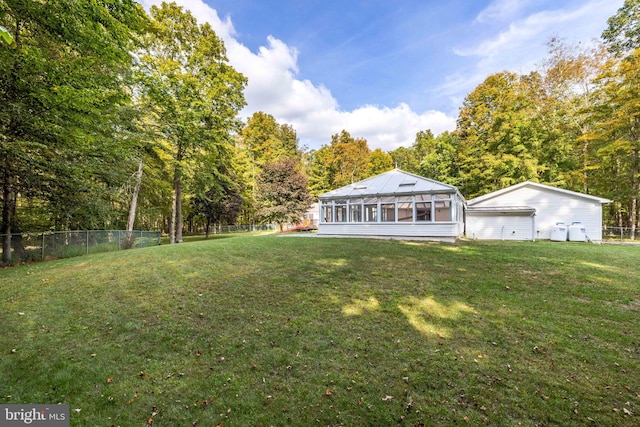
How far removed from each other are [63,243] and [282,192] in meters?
16.6

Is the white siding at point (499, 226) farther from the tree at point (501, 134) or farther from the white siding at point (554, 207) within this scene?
the tree at point (501, 134)

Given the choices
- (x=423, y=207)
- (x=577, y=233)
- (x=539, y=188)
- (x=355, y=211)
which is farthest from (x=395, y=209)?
(x=577, y=233)

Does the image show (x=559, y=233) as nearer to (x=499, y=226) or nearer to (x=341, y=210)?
(x=499, y=226)

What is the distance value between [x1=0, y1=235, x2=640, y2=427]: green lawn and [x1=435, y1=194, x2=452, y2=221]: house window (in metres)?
6.56

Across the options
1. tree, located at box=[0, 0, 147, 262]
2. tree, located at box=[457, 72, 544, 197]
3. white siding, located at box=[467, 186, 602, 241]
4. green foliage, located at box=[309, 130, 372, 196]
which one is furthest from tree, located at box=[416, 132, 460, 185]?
tree, located at box=[0, 0, 147, 262]

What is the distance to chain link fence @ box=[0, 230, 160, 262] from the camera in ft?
32.2

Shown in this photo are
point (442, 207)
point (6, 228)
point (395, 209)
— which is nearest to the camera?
point (6, 228)

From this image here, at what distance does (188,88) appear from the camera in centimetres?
1423

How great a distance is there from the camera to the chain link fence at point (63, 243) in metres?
9.82

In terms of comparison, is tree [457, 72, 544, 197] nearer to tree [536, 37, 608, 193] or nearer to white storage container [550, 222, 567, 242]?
tree [536, 37, 608, 193]

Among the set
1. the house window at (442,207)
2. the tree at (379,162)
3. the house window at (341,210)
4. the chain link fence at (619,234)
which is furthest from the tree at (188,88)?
the chain link fence at (619,234)

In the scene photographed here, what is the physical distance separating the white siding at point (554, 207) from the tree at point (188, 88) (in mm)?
17947

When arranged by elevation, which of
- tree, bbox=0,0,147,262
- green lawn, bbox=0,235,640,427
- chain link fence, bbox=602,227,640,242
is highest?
tree, bbox=0,0,147,262

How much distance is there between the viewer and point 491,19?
10.7 metres
